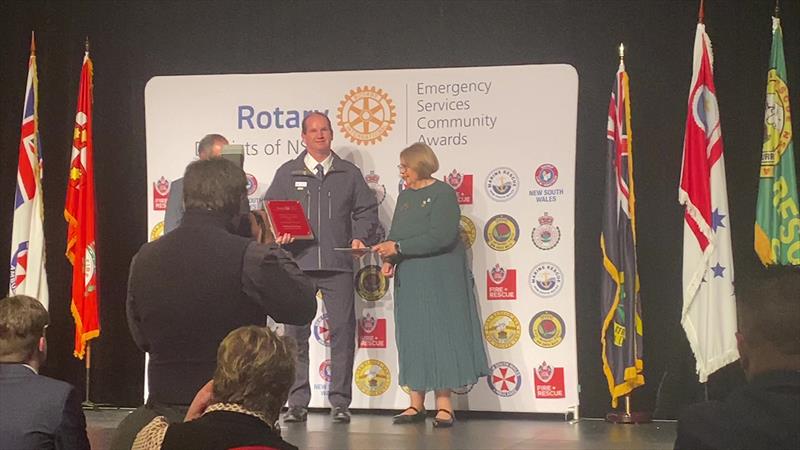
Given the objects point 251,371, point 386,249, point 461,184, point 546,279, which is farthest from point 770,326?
point 461,184

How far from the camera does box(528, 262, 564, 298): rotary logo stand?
5617 mm

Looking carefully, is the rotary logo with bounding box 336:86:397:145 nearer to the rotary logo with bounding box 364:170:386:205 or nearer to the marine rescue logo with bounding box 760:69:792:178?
the rotary logo with bounding box 364:170:386:205

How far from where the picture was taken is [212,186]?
258cm

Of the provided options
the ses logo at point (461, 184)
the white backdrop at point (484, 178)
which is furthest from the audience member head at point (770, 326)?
the ses logo at point (461, 184)

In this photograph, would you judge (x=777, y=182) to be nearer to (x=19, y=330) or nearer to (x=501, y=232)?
(x=501, y=232)

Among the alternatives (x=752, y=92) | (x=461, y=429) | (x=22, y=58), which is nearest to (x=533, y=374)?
(x=461, y=429)

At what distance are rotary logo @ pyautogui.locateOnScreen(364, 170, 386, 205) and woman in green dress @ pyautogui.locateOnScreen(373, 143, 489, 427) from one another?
1.23 feet

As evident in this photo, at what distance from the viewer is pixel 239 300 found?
100.0 inches

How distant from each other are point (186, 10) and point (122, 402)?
8.13 feet

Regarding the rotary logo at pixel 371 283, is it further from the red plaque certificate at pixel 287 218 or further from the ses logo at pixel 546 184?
the ses logo at pixel 546 184

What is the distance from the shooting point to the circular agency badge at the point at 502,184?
568 cm

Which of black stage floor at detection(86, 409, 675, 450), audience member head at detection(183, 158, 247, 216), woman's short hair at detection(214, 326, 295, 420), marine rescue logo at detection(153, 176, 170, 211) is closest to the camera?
woman's short hair at detection(214, 326, 295, 420)

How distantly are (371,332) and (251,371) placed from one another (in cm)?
383

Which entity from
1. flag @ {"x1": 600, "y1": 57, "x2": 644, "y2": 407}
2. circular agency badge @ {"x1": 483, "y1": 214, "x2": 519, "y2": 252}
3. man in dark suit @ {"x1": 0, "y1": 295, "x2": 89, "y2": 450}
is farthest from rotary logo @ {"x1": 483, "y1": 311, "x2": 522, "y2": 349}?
man in dark suit @ {"x1": 0, "y1": 295, "x2": 89, "y2": 450}
